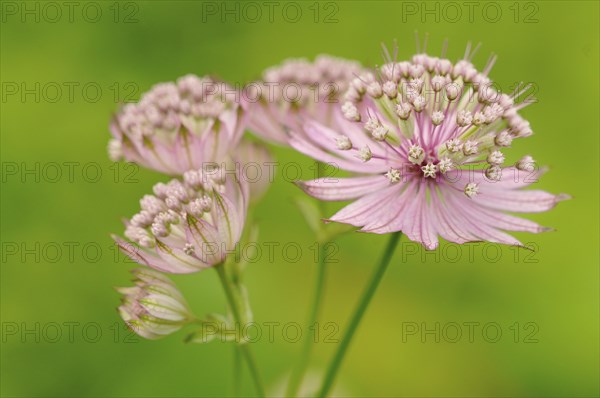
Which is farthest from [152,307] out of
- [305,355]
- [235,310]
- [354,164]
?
[354,164]

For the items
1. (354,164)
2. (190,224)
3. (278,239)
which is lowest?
(278,239)

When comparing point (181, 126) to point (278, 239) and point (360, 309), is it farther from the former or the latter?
point (278, 239)

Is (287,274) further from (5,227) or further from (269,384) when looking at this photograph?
(5,227)

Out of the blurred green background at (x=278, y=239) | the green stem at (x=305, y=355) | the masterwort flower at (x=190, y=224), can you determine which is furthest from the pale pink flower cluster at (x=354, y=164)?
the blurred green background at (x=278, y=239)

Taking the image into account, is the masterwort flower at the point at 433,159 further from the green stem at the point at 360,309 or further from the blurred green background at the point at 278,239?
the blurred green background at the point at 278,239

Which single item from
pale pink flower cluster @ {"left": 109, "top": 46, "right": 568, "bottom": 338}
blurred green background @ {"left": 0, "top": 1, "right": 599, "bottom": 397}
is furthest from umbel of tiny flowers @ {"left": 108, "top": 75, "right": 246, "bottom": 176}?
blurred green background @ {"left": 0, "top": 1, "right": 599, "bottom": 397}
